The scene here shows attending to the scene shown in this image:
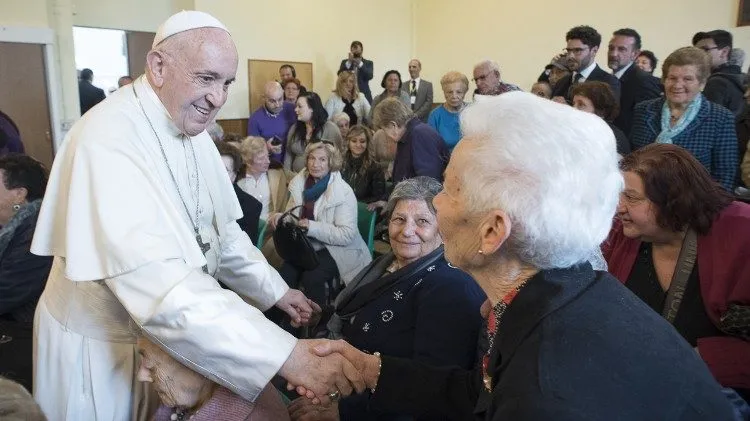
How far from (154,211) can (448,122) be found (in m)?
4.45

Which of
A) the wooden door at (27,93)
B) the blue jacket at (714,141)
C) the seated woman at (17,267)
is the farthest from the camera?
the wooden door at (27,93)

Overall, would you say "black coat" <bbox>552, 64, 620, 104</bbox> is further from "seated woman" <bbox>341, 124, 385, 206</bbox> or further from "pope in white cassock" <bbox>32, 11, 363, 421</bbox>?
"pope in white cassock" <bbox>32, 11, 363, 421</bbox>

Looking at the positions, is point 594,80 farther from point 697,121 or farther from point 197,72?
point 197,72

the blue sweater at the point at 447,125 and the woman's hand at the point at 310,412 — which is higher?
the blue sweater at the point at 447,125

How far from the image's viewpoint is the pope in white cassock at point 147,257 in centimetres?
151

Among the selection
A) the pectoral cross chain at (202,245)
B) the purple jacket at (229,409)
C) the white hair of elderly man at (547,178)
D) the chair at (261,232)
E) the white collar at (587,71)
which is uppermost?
the white collar at (587,71)

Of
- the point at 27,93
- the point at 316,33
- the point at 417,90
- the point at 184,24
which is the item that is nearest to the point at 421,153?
the point at 184,24

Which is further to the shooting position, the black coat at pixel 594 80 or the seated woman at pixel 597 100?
the black coat at pixel 594 80

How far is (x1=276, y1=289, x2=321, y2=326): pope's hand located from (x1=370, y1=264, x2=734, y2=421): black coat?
1155 millimetres

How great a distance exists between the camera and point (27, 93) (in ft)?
24.2

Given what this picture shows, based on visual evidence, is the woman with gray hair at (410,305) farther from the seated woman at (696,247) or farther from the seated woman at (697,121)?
the seated woman at (697,121)

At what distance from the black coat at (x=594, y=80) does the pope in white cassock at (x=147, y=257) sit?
3091 mm

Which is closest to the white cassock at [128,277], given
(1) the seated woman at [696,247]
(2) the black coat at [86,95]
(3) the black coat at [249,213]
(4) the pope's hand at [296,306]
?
(4) the pope's hand at [296,306]

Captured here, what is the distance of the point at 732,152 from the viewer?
3.32 meters
